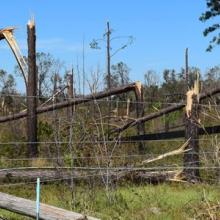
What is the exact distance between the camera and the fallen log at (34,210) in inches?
213

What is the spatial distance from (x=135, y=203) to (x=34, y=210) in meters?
1.97

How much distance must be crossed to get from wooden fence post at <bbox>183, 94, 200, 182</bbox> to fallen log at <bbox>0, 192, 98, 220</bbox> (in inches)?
178

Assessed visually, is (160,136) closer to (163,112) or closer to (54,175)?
(163,112)

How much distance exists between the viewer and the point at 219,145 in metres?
7.11

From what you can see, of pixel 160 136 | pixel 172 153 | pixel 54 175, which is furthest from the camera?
pixel 160 136

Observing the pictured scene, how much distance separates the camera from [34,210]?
583 cm

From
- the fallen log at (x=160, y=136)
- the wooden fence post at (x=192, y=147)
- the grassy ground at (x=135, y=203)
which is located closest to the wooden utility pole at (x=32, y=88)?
the fallen log at (x=160, y=136)

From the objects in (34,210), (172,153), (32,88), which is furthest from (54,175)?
(34,210)

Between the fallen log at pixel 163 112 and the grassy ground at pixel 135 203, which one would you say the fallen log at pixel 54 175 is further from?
the fallen log at pixel 163 112

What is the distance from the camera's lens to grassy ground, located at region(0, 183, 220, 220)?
21.5 feet

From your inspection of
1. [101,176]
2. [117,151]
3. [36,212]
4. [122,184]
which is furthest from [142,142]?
[36,212]

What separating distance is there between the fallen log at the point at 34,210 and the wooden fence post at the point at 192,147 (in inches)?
178

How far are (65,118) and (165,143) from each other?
417 centimetres

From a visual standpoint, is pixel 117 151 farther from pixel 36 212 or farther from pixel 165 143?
pixel 165 143
